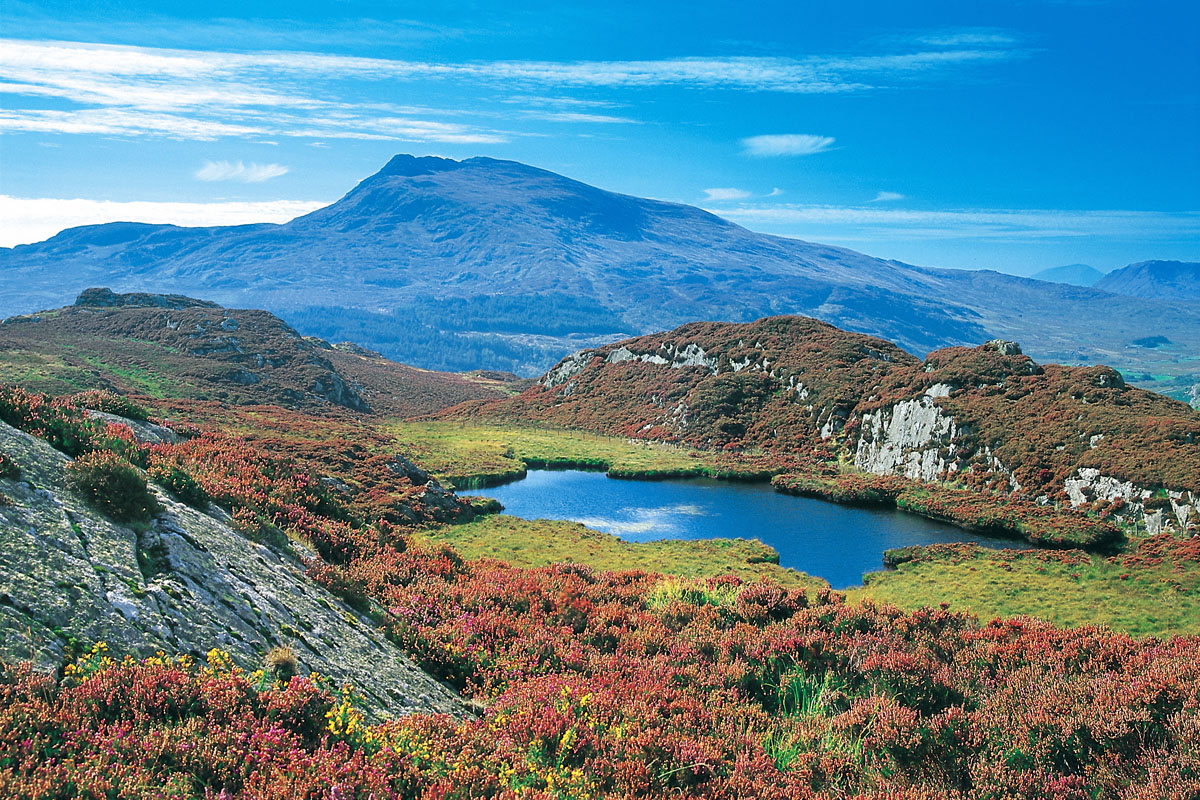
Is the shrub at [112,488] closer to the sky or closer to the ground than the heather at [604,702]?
closer to the sky

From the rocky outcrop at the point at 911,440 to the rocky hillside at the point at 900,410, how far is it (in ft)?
0.38

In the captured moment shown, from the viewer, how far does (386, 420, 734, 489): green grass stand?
58.3m

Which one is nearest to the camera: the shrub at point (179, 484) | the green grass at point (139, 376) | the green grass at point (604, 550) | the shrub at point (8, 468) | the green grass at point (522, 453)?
the shrub at point (8, 468)

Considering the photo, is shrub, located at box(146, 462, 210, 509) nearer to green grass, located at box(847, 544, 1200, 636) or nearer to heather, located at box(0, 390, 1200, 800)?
heather, located at box(0, 390, 1200, 800)

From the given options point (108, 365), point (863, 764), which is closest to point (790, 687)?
point (863, 764)

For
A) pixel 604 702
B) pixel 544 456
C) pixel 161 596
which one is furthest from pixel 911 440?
pixel 161 596

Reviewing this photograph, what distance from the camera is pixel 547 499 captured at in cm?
5009

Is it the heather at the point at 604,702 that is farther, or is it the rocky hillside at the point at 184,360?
the rocky hillside at the point at 184,360

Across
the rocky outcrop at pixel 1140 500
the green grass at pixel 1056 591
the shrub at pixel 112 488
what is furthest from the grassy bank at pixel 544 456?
the shrub at pixel 112 488

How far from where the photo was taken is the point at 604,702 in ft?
29.5

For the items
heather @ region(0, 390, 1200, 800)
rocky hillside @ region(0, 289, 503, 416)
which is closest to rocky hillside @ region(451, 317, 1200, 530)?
rocky hillside @ region(0, 289, 503, 416)

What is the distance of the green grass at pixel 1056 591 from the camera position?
86.6 ft

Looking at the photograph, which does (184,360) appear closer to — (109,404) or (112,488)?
(109,404)

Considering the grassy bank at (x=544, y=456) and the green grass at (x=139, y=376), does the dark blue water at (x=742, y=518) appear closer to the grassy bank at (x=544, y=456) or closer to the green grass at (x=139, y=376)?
the grassy bank at (x=544, y=456)
